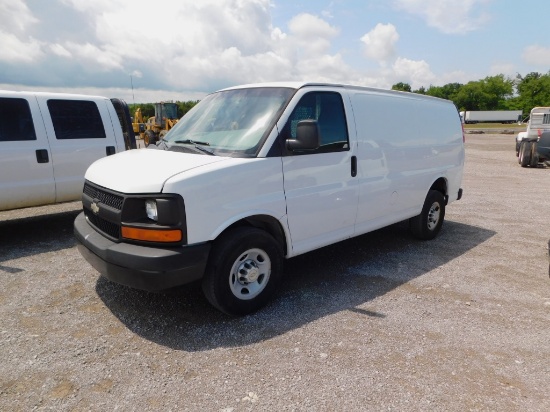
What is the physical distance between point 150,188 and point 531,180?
13013 millimetres

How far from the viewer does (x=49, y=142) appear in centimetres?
558

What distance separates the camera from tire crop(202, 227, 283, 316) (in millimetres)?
3201

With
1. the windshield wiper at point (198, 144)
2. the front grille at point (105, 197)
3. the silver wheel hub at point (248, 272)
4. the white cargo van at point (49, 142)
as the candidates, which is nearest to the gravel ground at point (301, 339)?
the silver wheel hub at point (248, 272)

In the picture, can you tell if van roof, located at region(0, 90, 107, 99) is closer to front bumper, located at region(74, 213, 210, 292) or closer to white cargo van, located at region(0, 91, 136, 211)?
white cargo van, located at region(0, 91, 136, 211)

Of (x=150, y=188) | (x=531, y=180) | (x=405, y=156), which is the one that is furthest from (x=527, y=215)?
(x=150, y=188)

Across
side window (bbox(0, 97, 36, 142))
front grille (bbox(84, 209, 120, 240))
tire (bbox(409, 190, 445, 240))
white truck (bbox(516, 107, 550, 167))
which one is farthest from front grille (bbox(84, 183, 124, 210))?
white truck (bbox(516, 107, 550, 167))

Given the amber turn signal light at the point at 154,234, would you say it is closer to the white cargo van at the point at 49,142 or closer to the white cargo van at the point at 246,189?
the white cargo van at the point at 246,189

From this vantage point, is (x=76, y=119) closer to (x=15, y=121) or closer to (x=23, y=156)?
(x=15, y=121)

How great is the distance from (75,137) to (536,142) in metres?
16.3

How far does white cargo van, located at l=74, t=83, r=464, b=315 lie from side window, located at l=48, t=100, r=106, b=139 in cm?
241

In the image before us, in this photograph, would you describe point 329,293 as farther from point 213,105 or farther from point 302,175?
point 213,105

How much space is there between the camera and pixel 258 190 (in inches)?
133

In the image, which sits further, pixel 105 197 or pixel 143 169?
pixel 105 197

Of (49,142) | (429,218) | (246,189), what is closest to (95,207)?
(246,189)
